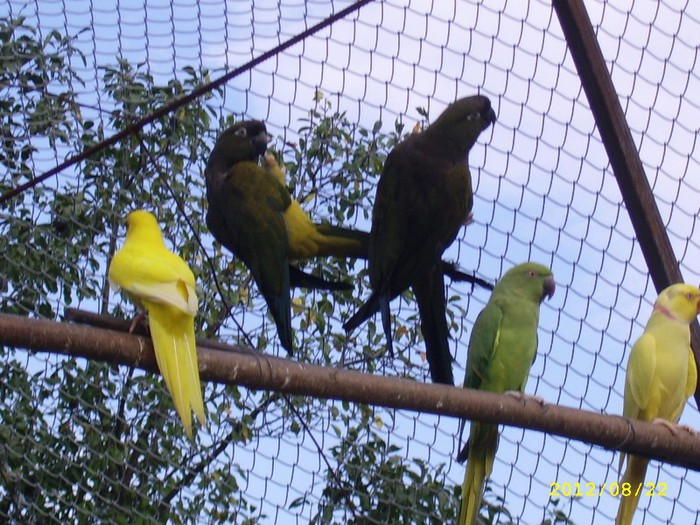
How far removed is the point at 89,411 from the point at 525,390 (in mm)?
752

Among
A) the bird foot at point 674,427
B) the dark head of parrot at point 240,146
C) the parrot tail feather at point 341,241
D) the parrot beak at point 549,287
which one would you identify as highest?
the dark head of parrot at point 240,146

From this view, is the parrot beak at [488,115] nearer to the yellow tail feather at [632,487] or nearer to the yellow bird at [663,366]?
the yellow bird at [663,366]

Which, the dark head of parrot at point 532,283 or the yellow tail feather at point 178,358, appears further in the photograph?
the dark head of parrot at point 532,283

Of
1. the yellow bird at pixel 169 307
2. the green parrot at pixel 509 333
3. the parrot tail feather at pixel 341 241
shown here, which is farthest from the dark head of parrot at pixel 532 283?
the yellow bird at pixel 169 307

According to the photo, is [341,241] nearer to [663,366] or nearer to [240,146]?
[240,146]

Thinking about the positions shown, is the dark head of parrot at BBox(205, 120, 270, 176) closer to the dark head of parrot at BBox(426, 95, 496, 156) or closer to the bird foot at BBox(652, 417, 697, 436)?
the dark head of parrot at BBox(426, 95, 496, 156)

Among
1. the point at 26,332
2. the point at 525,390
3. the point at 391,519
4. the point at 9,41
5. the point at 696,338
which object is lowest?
the point at 26,332

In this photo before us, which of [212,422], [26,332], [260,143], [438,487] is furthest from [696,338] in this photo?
[26,332]

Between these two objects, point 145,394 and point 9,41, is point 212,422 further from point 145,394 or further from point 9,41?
point 9,41

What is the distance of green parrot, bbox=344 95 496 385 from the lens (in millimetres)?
1391

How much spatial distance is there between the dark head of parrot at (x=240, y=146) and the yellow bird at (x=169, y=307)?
0.99ft

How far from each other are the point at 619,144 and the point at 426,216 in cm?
28

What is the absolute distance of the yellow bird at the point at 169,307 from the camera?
1.03 metres

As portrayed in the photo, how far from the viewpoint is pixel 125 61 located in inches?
75.5
